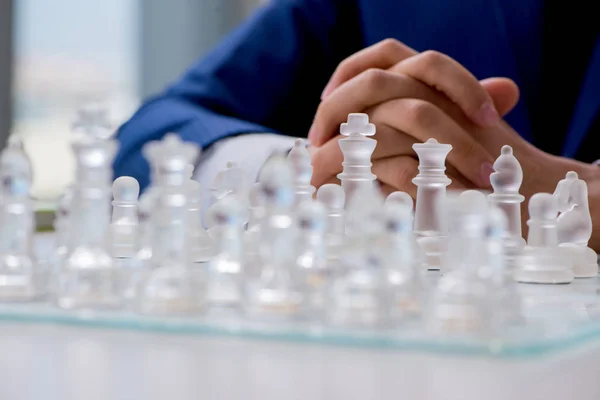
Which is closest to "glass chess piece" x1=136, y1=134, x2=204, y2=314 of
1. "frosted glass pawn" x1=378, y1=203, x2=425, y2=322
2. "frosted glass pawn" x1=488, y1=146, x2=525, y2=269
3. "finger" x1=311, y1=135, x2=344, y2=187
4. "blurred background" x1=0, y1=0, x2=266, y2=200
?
"frosted glass pawn" x1=378, y1=203, x2=425, y2=322

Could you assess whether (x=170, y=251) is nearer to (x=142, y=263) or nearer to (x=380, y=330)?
(x=142, y=263)

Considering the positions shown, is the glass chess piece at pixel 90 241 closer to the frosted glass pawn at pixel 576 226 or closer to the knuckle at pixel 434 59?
the frosted glass pawn at pixel 576 226

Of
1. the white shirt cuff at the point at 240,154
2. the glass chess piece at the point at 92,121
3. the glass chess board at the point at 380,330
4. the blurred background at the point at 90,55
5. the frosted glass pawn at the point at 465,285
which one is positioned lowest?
the glass chess board at the point at 380,330

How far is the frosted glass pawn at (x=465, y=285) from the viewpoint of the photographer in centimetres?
58

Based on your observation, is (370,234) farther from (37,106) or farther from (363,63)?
(37,106)

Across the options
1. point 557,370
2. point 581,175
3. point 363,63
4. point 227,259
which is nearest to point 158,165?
point 227,259

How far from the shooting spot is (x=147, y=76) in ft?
12.7

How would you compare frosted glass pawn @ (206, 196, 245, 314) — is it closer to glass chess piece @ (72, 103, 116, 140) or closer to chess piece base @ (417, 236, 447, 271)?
glass chess piece @ (72, 103, 116, 140)

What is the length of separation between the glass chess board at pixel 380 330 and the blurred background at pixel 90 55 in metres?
2.69

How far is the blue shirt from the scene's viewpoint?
199 cm

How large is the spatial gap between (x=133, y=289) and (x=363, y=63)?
785 mm

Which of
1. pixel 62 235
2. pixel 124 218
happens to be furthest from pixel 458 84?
pixel 62 235

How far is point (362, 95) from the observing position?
1.30 m

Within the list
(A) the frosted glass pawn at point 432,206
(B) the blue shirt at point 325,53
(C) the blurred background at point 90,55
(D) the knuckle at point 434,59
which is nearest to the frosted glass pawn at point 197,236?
(A) the frosted glass pawn at point 432,206
